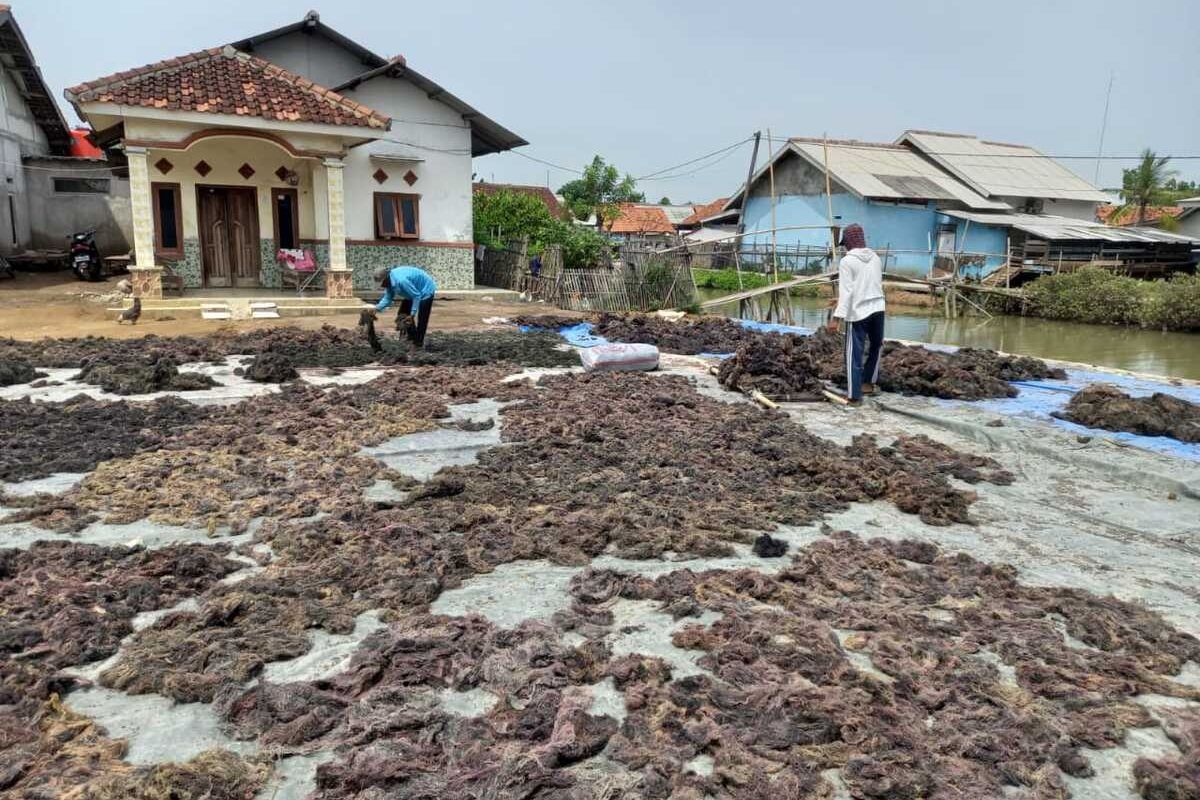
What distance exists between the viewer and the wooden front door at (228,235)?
1577 cm

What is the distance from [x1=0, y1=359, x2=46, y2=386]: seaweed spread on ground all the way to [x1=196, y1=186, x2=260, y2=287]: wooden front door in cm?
851

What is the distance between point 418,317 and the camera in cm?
943

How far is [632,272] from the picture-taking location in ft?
56.2

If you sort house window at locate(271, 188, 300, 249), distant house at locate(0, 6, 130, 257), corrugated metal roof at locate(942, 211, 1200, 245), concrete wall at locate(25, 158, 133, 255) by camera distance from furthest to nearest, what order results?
corrugated metal roof at locate(942, 211, 1200, 245), concrete wall at locate(25, 158, 133, 255), distant house at locate(0, 6, 130, 257), house window at locate(271, 188, 300, 249)

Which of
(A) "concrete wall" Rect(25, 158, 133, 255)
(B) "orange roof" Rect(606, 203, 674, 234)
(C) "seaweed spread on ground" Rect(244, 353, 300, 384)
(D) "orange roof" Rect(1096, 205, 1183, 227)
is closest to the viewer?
(C) "seaweed spread on ground" Rect(244, 353, 300, 384)

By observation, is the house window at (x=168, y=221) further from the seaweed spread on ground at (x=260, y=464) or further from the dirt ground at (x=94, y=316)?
the seaweed spread on ground at (x=260, y=464)

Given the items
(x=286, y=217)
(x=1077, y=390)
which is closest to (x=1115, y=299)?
(x=1077, y=390)

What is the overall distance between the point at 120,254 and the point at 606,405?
59.9 feet

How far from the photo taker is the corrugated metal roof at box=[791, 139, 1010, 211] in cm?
3062

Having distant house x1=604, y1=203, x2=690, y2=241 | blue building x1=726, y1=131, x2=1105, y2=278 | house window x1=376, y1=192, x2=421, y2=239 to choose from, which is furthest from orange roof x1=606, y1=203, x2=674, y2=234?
house window x1=376, y1=192, x2=421, y2=239

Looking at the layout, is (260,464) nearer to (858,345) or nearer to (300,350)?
(300,350)

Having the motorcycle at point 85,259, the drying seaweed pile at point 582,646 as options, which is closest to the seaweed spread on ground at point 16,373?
the drying seaweed pile at point 582,646

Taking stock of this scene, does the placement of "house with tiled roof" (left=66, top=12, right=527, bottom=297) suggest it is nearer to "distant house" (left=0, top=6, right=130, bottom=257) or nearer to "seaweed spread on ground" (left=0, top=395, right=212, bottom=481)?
"distant house" (left=0, top=6, right=130, bottom=257)

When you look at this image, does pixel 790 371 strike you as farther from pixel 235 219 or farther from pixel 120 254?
pixel 120 254
